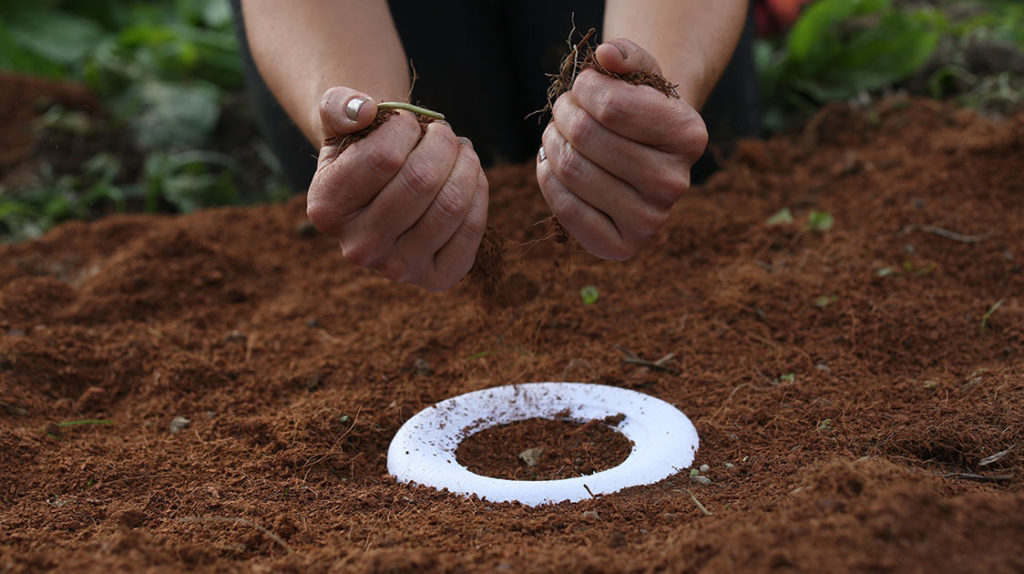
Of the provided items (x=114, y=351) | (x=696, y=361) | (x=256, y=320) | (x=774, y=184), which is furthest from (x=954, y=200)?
(x=114, y=351)

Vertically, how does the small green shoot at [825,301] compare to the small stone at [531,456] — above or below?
above

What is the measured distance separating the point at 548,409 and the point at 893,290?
958mm

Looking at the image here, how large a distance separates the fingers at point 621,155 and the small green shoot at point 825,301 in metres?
0.77

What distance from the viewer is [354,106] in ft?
4.81

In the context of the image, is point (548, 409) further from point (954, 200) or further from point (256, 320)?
point (954, 200)

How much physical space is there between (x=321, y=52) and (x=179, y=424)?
2.82ft

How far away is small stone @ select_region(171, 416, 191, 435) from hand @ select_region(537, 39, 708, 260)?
0.91 m

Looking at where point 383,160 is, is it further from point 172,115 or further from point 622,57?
point 172,115

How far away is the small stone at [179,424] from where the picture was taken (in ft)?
6.21

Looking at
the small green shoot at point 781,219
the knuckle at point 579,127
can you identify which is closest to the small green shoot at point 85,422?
the knuckle at point 579,127

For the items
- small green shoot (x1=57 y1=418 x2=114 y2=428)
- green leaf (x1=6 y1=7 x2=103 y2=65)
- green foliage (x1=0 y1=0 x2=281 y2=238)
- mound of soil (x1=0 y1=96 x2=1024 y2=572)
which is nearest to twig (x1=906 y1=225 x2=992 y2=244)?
mound of soil (x1=0 y1=96 x2=1024 y2=572)

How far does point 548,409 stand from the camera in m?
1.86

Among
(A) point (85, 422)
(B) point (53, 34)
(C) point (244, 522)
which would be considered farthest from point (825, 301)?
(B) point (53, 34)

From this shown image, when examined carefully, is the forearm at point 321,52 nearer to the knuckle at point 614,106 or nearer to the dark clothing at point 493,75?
the knuckle at point 614,106
